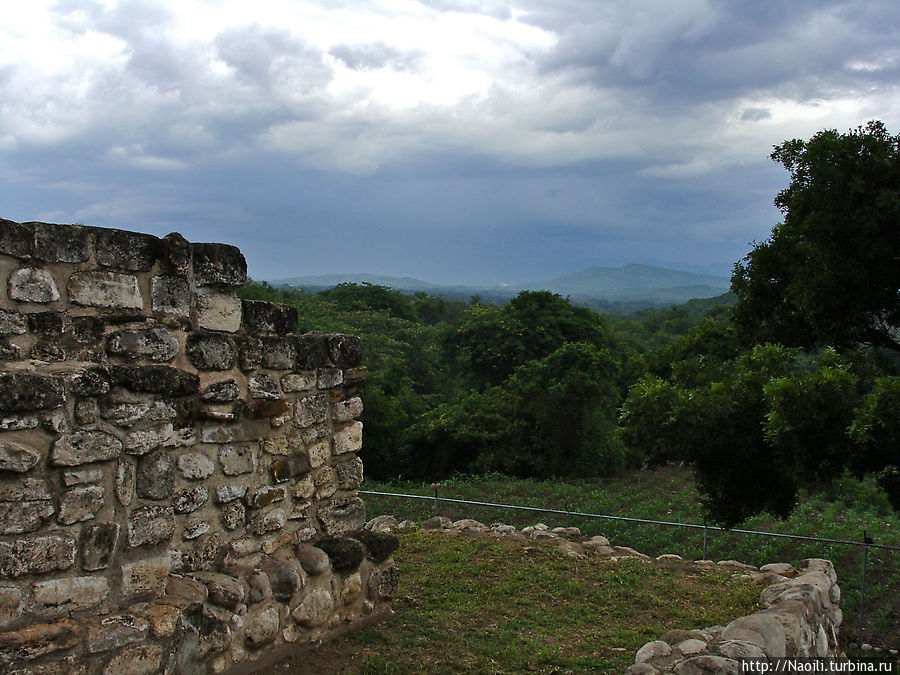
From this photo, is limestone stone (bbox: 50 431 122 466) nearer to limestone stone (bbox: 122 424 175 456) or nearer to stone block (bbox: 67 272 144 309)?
limestone stone (bbox: 122 424 175 456)

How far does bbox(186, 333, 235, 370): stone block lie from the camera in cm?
421

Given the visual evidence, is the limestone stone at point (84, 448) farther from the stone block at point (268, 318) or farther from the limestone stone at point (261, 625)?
the limestone stone at point (261, 625)

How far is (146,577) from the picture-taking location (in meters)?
3.77

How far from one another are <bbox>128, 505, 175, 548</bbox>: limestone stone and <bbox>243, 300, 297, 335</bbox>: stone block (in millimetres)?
1270

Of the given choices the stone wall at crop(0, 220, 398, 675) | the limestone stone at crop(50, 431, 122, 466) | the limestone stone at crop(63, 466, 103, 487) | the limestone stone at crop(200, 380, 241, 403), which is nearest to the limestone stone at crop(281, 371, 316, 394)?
the stone wall at crop(0, 220, 398, 675)

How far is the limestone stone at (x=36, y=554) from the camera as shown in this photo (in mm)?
3219

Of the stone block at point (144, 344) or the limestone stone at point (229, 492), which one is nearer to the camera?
the stone block at point (144, 344)

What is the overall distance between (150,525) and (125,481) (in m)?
0.29

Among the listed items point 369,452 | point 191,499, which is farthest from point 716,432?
point 369,452

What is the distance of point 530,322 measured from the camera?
2650cm

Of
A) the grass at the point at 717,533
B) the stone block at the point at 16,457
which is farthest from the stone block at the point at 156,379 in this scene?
the grass at the point at 717,533

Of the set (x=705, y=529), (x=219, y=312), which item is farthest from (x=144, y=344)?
(x=705, y=529)

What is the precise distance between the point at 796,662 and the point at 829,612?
2253 millimetres

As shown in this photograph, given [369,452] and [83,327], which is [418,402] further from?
[83,327]
